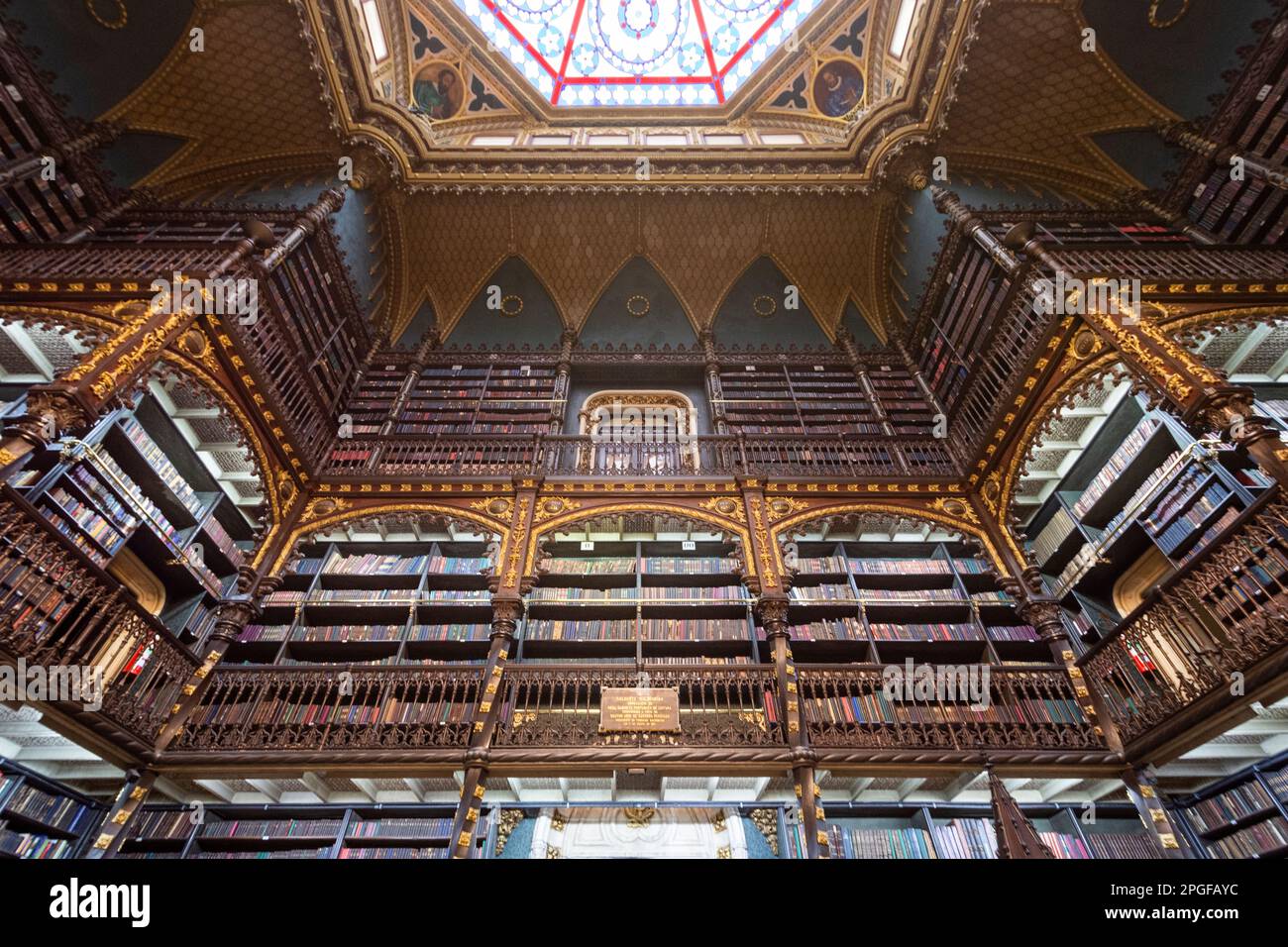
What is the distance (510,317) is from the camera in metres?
10.2

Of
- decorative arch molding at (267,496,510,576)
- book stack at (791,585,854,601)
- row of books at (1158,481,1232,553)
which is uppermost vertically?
decorative arch molding at (267,496,510,576)

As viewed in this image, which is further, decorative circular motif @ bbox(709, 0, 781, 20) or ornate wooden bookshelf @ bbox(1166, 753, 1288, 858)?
decorative circular motif @ bbox(709, 0, 781, 20)

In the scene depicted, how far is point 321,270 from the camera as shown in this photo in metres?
7.64

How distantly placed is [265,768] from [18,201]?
674cm

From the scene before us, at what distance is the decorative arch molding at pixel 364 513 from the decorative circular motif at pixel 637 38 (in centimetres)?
1054

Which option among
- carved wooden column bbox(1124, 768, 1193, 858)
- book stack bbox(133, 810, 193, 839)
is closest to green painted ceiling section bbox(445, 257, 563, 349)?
book stack bbox(133, 810, 193, 839)

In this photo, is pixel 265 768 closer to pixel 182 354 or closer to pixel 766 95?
pixel 182 354

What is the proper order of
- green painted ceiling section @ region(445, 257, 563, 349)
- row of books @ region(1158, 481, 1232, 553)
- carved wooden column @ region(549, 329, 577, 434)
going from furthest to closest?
green painted ceiling section @ region(445, 257, 563, 349) < carved wooden column @ region(549, 329, 577, 434) < row of books @ region(1158, 481, 1232, 553)

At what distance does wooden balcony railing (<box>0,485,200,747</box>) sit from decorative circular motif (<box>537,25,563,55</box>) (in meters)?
12.1

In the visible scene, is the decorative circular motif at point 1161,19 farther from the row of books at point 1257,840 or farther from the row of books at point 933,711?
the row of books at point 1257,840

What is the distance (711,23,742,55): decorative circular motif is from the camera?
39.0 feet

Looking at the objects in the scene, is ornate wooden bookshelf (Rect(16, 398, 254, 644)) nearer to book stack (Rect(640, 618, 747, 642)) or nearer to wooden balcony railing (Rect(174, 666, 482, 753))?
wooden balcony railing (Rect(174, 666, 482, 753))
